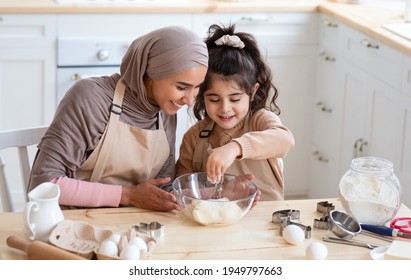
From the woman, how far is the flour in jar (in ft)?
1.35

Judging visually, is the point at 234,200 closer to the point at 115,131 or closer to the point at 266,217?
the point at 266,217

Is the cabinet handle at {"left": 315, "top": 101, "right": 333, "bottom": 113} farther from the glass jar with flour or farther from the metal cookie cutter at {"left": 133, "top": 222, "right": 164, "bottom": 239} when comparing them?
the metal cookie cutter at {"left": 133, "top": 222, "right": 164, "bottom": 239}

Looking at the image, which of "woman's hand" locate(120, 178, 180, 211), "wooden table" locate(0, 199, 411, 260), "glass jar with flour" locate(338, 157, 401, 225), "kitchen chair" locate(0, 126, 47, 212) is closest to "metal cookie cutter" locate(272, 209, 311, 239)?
"wooden table" locate(0, 199, 411, 260)

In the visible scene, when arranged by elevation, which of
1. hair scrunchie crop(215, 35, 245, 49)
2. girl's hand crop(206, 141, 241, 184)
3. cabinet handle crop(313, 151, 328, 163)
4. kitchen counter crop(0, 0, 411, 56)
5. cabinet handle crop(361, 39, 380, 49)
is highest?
hair scrunchie crop(215, 35, 245, 49)

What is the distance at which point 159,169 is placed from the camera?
222 cm

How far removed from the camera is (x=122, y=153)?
2.13 metres

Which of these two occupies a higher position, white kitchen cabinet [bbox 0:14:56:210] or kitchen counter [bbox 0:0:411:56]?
kitchen counter [bbox 0:0:411:56]

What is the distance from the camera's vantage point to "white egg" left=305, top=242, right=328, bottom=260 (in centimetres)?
163

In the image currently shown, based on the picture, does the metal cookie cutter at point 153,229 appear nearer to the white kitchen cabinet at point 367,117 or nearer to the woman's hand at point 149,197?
the woman's hand at point 149,197

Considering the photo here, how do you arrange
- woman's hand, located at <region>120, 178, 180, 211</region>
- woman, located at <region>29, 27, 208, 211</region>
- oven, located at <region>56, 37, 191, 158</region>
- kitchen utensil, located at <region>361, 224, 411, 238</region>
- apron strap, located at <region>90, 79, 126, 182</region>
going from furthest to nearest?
oven, located at <region>56, 37, 191, 158</region>
apron strap, located at <region>90, 79, 126, 182</region>
woman, located at <region>29, 27, 208, 211</region>
woman's hand, located at <region>120, 178, 180, 211</region>
kitchen utensil, located at <region>361, 224, 411, 238</region>

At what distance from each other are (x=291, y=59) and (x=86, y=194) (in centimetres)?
202

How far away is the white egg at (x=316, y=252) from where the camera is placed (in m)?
1.63
